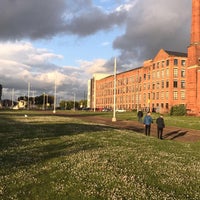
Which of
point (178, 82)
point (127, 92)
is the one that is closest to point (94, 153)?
point (178, 82)

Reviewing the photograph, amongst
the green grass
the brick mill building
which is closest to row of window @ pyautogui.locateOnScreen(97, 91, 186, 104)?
the brick mill building

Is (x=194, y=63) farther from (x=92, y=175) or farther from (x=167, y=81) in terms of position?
(x=92, y=175)

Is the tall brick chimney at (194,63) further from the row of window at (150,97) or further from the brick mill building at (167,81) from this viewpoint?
the row of window at (150,97)

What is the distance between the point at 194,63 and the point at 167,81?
4191cm

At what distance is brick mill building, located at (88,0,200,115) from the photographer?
85812 millimetres

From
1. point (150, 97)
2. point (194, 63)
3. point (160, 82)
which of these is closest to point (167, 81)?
point (160, 82)

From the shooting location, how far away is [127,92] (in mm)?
166250

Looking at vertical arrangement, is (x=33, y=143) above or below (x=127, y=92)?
below

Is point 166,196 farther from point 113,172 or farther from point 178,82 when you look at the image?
point 178,82

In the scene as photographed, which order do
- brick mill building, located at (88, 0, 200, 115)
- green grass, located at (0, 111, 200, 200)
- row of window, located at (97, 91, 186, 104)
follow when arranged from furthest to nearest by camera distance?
1. row of window, located at (97, 91, 186, 104)
2. brick mill building, located at (88, 0, 200, 115)
3. green grass, located at (0, 111, 200, 200)

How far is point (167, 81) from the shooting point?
128m

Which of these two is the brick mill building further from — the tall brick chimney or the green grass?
the green grass

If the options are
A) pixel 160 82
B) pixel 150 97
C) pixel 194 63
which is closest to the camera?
pixel 194 63

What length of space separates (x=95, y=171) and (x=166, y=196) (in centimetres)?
303
